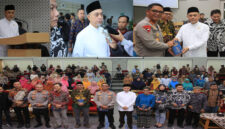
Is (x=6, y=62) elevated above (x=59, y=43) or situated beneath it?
situated beneath

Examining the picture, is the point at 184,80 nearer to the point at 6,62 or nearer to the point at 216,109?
the point at 216,109

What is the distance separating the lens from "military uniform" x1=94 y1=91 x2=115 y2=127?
6262 millimetres

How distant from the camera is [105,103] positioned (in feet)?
20.6

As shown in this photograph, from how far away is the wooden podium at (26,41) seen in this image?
5238 mm

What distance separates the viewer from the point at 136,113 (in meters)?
6.65

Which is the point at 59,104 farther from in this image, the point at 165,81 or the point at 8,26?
the point at 165,81

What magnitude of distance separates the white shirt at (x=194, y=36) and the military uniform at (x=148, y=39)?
47 cm

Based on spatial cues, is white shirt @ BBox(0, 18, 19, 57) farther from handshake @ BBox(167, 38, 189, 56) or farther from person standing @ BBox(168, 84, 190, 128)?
person standing @ BBox(168, 84, 190, 128)

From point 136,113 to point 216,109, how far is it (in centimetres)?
212

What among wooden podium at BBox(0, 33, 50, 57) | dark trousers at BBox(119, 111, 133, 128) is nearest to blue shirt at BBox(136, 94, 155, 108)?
dark trousers at BBox(119, 111, 133, 128)

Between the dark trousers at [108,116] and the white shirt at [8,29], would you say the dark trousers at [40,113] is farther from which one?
the white shirt at [8,29]

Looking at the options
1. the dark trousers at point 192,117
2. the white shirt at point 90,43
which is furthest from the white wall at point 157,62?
the dark trousers at point 192,117

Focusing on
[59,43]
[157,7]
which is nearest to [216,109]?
[157,7]

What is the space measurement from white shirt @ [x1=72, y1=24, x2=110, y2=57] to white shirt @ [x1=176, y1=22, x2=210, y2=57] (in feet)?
5.56
